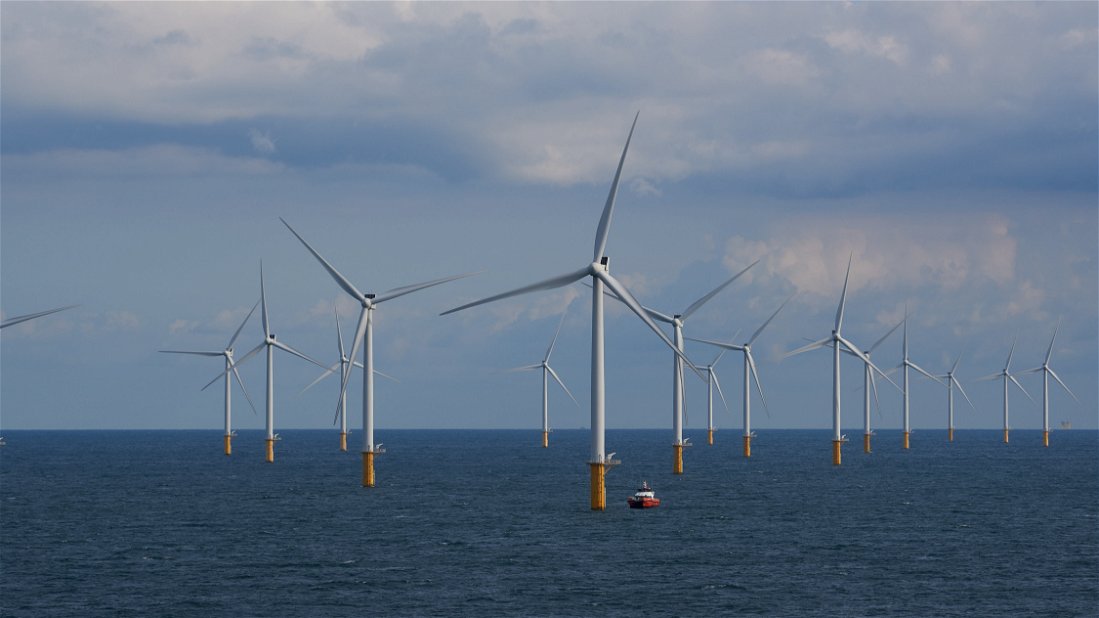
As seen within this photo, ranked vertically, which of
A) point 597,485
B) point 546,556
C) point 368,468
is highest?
point 597,485

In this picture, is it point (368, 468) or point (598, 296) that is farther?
point (368, 468)

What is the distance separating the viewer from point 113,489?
19000cm

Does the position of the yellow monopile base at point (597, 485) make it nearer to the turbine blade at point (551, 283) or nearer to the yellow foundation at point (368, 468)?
the turbine blade at point (551, 283)

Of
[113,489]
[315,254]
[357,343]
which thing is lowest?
[113,489]

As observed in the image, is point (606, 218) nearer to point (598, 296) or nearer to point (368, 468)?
point (598, 296)

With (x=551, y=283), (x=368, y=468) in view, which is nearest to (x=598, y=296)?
(x=551, y=283)

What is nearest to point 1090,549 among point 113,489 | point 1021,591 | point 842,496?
point 1021,591

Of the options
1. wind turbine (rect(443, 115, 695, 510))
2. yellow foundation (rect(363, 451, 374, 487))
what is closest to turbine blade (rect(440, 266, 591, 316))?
wind turbine (rect(443, 115, 695, 510))

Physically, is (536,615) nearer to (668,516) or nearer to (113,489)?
(668,516)

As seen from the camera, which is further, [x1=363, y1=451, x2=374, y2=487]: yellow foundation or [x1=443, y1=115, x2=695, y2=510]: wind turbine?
[x1=363, y1=451, x2=374, y2=487]: yellow foundation

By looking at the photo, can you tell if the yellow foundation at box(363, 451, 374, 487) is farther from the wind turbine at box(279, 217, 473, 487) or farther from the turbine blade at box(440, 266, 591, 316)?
the turbine blade at box(440, 266, 591, 316)

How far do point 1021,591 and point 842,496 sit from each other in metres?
79.5

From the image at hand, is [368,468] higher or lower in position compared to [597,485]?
lower

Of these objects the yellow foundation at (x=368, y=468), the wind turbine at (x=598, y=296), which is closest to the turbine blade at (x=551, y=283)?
the wind turbine at (x=598, y=296)
